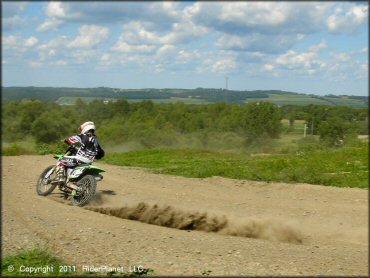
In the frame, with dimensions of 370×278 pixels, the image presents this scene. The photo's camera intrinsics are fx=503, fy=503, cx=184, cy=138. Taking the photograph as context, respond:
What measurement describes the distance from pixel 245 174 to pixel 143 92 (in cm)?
3162

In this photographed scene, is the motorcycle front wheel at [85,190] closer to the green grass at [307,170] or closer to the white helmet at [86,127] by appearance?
the white helmet at [86,127]

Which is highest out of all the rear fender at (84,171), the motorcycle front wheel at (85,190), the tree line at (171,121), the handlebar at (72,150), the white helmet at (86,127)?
the white helmet at (86,127)

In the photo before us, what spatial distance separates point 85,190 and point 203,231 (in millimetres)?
3059

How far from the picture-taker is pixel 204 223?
10477 millimetres

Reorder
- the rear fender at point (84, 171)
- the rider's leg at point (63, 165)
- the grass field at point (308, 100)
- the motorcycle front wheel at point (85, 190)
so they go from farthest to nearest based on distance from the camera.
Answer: the grass field at point (308, 100) < the rider's leg at point (63, 165) < the rear fender at point (84, 171) < the motorcycle front wheel at point (85, 190)

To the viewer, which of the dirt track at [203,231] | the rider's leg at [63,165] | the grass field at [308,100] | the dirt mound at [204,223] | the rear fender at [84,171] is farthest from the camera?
the grass field at [308,100]

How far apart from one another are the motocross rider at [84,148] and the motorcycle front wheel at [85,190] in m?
0.63

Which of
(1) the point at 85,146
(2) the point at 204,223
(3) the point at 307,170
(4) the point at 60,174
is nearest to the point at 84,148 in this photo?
(1) the point at 85,146

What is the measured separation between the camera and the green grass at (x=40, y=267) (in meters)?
6.09

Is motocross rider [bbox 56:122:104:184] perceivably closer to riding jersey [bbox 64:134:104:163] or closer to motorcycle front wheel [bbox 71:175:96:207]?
riding jersey [bbox 64:134:104:163]

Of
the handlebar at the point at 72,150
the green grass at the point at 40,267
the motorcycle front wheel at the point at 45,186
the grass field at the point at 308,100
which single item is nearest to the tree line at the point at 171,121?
the grass field at the point at 308,100

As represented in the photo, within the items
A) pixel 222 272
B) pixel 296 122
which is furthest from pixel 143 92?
pixel 222 272

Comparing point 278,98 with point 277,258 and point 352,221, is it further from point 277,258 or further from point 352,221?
point 277,258

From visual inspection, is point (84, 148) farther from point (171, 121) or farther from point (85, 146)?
point (171, 121)
